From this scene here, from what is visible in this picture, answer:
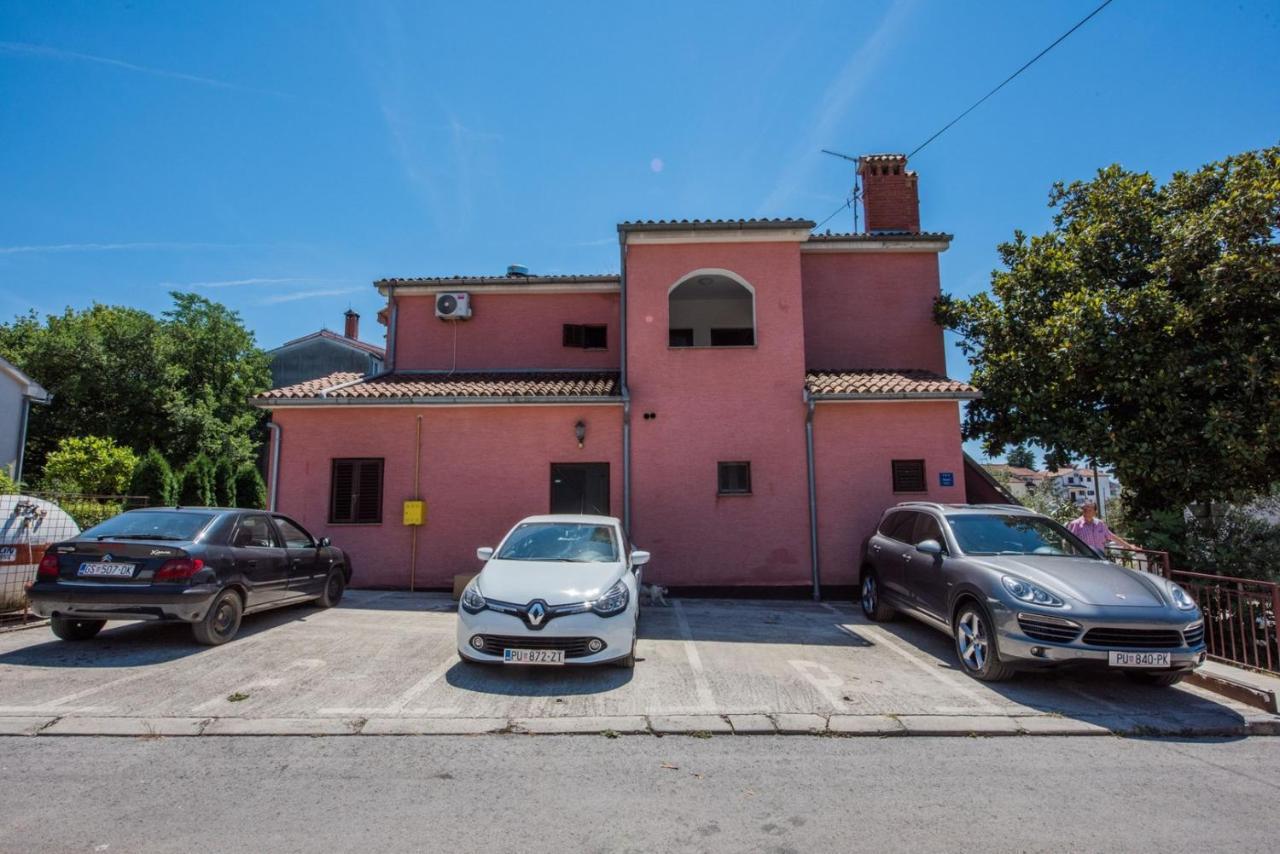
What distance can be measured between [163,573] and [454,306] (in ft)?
26.4

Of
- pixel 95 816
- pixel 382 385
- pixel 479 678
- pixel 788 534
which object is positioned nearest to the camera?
pixel 95 816

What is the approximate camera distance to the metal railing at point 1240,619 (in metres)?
6.45

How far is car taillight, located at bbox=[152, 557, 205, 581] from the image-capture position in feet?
20.1

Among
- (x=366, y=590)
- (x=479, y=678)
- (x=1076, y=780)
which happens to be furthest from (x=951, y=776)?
(x=366, y=590)

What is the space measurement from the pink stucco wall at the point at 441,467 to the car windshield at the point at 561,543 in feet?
10.7

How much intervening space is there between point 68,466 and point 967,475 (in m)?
24.7

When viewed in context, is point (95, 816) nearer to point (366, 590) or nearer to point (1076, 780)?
point (1076, 780)

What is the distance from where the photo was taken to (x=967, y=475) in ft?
40.9

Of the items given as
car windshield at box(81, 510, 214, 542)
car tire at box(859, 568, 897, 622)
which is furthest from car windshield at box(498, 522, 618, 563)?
car tire at box(859, 568, 897, 622)

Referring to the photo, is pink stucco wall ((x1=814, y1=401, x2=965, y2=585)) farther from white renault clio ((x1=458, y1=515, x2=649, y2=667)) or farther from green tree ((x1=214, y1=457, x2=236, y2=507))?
green tree ((x1=214, y1=457, x2=236, y2=507))

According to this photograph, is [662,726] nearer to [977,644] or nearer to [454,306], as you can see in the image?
[977,644]

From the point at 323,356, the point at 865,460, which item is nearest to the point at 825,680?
the point at 865,460

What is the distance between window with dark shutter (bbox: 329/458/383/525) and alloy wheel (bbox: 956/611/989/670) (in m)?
9.05

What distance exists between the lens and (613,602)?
589 centimetres
